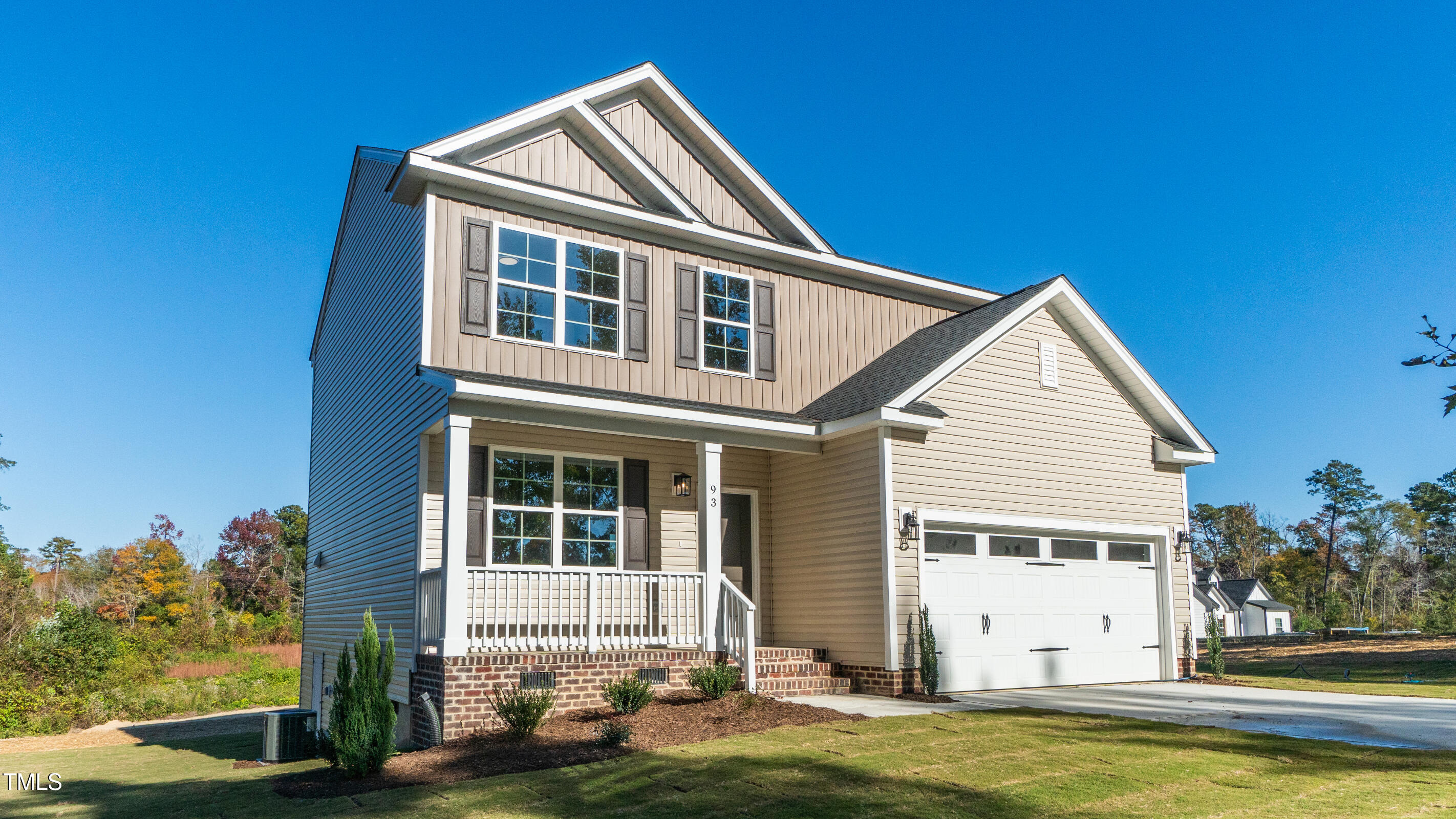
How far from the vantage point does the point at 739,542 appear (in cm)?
1416

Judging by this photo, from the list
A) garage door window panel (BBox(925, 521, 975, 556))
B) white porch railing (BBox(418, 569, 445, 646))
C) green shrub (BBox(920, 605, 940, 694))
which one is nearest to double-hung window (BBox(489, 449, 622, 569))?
white porch railing (BBox(418, 569, 445, 646))

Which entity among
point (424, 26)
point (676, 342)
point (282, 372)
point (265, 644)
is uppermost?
point (424, 26)

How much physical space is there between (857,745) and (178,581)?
3532 cm

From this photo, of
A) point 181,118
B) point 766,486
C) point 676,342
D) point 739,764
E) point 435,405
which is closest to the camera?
point 739,764

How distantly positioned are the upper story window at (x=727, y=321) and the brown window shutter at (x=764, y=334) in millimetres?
80

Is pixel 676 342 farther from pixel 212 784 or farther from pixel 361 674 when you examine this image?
pixel 212 784

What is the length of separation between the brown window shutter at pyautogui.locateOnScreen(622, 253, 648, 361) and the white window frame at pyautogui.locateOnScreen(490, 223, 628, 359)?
6cm

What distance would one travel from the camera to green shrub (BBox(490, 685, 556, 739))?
917 cm

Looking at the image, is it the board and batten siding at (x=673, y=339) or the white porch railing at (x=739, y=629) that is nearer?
the white porch railing at (x=739, y=629)

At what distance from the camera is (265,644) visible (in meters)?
32.5

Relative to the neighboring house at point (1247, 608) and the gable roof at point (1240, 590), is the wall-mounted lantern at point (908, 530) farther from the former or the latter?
the gable roof at point (1240, 590)

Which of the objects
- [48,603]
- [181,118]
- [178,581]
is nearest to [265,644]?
[178,581]

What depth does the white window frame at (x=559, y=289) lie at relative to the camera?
12.1 meters

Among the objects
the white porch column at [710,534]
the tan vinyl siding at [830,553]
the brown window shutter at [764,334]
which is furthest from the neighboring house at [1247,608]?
the white porch column at [710,534]
